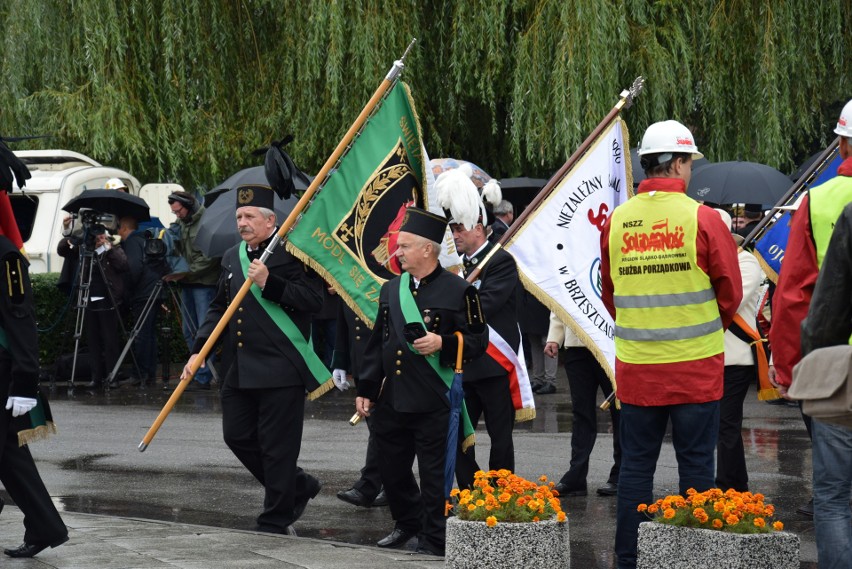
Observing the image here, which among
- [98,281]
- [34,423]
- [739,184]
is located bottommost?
[34,423]

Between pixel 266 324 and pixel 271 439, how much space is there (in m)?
0.66

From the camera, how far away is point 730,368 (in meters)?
9.09

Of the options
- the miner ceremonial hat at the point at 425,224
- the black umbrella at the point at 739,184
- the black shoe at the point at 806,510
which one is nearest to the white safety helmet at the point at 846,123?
the miner ceremonial hat at the point at 425,224

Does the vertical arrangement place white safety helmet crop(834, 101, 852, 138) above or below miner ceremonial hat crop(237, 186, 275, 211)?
above

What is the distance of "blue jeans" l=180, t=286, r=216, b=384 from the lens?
54.5ft

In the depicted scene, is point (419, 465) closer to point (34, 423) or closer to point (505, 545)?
point (505, 545)

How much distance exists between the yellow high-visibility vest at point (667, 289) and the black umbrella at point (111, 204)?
36.5 ft

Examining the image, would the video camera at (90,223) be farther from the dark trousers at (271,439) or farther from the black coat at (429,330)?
the black coat at (429,330)

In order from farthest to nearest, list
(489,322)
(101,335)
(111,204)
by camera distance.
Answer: (111,204), (101,335), (489,322)

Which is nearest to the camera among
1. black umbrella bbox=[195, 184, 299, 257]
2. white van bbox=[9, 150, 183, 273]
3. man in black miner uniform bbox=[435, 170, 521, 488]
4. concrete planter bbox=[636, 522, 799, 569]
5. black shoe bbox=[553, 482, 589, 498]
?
concrete planter bbox=[636, 522, 799, 569]

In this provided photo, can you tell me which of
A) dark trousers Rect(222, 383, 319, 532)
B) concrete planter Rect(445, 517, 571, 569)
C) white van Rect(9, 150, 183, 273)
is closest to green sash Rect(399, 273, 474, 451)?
dark trousers Rect(222, 383, 319, 532)

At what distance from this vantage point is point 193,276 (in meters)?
16.6

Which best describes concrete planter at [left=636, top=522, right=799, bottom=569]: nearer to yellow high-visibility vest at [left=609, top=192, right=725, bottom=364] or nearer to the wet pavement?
yellow high-visibility vest at [left=609, top=192, right=725, bottom=364]

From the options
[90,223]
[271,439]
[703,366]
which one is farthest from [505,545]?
[90,223]
